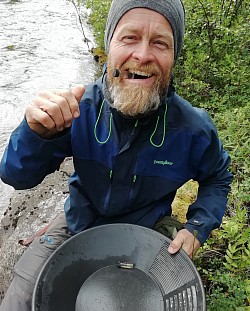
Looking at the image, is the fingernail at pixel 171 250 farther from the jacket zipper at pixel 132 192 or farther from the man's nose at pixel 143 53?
the man's nose at pixel 143 53

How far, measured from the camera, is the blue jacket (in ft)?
7.56

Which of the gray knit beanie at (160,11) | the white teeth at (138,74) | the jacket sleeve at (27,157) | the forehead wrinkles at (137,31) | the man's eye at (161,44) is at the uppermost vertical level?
the gray knit beanie at (160,11)

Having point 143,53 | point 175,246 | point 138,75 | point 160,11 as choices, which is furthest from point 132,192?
point 160,11

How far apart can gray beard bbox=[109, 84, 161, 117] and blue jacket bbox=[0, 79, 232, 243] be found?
97 millimetres

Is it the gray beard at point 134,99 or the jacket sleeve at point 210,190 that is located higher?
the gray beard at point 134,99

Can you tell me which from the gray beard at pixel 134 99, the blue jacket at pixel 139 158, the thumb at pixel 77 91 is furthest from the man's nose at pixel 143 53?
the thumb at pixel 77 91

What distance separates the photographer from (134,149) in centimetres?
231

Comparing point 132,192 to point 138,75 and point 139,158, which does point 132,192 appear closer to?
point 139,158

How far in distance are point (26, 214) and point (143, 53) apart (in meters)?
2.23

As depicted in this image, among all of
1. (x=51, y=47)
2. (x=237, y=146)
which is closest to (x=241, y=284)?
(x=237, y=146)

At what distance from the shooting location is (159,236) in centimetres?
217

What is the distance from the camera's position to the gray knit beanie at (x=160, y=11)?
84.9 inches

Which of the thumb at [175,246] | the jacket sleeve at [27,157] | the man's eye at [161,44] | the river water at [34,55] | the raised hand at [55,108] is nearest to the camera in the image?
the raised hand at [55,108]

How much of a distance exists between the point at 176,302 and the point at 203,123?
1033 millimetres
